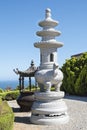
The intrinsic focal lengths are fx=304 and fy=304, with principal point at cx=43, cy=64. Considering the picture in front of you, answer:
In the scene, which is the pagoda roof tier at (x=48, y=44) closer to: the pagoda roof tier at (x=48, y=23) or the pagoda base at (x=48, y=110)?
the pagoda roof tier at (x=48, y=23)

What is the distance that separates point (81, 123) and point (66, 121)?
0.68m

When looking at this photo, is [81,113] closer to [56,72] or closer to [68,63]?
[56,72]

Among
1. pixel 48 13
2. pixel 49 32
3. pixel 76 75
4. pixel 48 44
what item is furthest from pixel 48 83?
pixel 76 75

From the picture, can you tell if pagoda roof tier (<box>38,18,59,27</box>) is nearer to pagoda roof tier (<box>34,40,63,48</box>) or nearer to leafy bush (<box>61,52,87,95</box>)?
pagoda roof tier (<box>34,40,63,48</box>)

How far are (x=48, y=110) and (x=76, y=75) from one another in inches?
615

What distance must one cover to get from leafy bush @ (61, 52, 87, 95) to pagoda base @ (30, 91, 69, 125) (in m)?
13.9

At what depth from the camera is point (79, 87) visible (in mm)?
27062

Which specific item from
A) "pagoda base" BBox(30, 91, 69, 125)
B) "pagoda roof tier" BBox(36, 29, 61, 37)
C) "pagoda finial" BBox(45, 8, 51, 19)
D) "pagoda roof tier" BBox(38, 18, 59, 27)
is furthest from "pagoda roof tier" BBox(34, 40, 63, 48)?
"pagoda base" BBox(30, 91, 69, 125)

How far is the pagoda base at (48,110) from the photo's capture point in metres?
12.7

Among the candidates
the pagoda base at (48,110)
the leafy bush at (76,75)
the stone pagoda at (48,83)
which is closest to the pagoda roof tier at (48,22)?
the stone pagoda at (48,83)

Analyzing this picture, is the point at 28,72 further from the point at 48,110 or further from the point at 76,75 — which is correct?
the point at 76,75

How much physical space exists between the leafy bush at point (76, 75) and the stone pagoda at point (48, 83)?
1342 centimetres

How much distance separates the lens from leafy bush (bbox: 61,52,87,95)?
2683cm

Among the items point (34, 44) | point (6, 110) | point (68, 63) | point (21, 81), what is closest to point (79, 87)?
point (68, 63)
